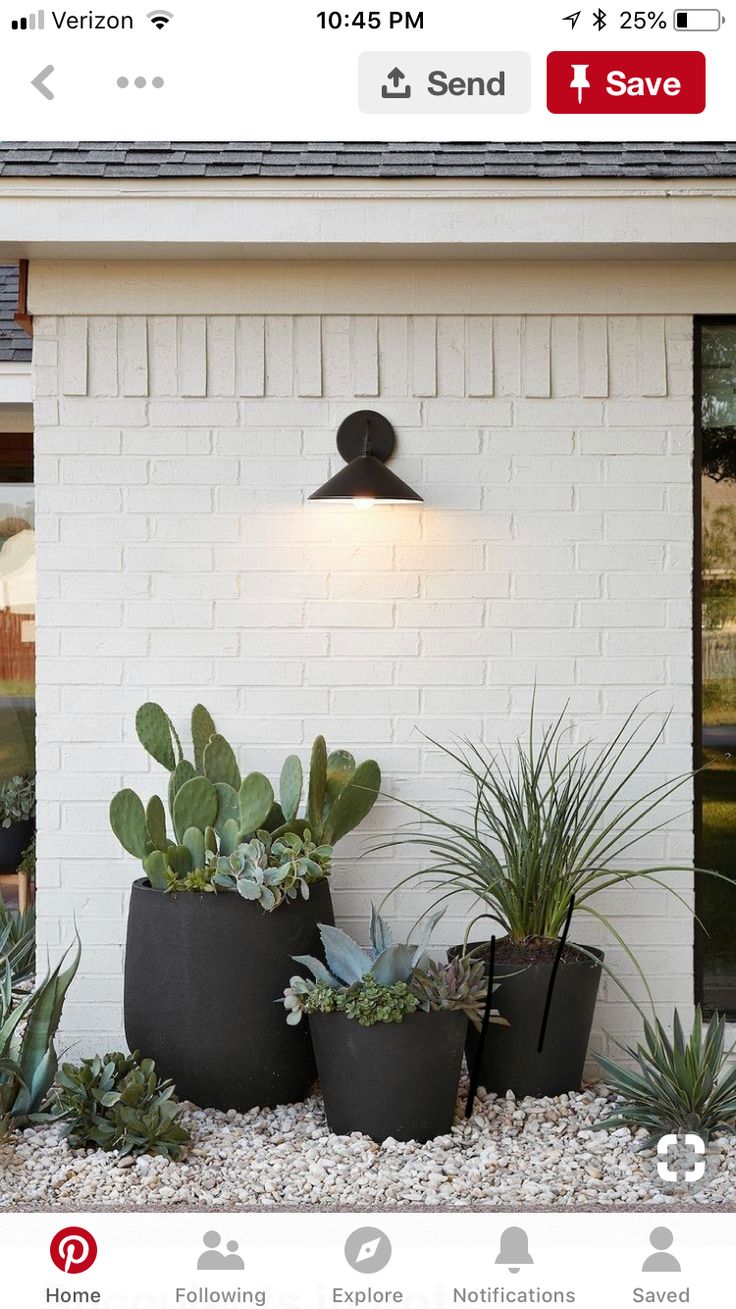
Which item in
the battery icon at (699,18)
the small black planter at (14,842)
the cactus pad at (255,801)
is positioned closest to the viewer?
the battery icon at (699,18)

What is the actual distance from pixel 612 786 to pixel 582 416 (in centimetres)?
124

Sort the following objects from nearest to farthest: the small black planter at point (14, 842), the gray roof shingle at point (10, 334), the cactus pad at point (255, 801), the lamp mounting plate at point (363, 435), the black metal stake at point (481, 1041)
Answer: the black metal stake at point (481, 1041)
the cactus pad at point (255, 801)
the lamp mounting plate at point (363, 435)
the gray roof shingle at point (10, 334)
the small black planter at point (14, 842)

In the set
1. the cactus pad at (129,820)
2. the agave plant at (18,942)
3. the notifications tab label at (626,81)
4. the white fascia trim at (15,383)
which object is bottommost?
the agave plant at (18,942)

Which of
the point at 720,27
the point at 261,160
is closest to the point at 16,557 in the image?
the point at 261,160

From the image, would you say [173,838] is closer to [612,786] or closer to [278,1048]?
[278,1048]

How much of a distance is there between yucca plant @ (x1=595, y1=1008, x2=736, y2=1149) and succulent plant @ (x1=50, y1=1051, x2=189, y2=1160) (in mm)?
1211

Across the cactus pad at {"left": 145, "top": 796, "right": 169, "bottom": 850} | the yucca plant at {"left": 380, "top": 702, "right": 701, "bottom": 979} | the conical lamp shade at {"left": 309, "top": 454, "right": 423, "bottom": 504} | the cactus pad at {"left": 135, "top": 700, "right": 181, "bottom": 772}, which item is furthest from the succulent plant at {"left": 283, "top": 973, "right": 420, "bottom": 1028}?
the conical lamp shade at {"left": 309, "top": 454, "right": 423, "bottom": 504}

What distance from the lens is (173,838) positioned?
4.29m

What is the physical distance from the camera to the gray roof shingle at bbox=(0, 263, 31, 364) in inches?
202

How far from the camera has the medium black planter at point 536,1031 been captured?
12.6ft

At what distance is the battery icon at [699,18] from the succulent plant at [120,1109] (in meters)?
3.08

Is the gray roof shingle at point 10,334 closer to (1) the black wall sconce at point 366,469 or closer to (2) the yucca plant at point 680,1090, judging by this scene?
(1) the black wall sconce at point 366,469
